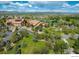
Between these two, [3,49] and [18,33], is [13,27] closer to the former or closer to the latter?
[18,33]

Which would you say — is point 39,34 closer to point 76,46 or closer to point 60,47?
point 60,47

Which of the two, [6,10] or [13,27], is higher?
[6,10]

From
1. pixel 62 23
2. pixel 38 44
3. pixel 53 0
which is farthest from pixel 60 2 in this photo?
pixel 38 44

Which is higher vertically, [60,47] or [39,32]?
[39,32]

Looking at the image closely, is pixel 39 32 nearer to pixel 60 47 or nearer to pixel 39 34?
pixel 39 34

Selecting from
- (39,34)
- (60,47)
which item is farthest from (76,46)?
(39,34)
